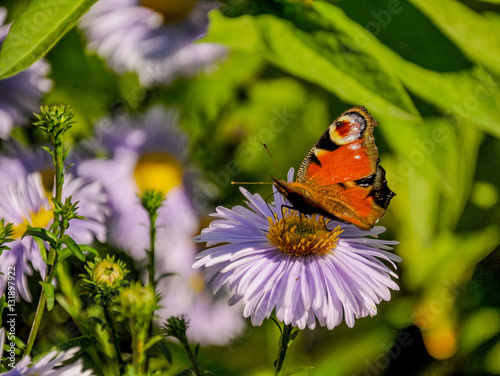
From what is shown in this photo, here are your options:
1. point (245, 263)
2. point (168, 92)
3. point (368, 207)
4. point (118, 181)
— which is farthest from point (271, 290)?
point (168, 92)

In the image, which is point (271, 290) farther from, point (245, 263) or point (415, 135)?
point (415, 135)

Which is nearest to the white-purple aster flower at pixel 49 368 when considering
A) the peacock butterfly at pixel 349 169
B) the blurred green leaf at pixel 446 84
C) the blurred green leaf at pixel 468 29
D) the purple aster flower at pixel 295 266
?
the purple aster flower at pixel 295 266

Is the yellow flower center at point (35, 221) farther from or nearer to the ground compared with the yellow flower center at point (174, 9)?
nearer to the ground

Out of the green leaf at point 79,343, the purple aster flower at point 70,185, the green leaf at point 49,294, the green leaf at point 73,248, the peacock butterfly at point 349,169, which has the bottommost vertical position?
the purple aster flower at point 70,185

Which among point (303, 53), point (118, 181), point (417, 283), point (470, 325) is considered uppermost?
point (303, 53)

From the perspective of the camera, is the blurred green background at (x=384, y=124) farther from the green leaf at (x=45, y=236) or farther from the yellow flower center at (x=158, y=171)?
the green leaf at (x=45, y=236)
